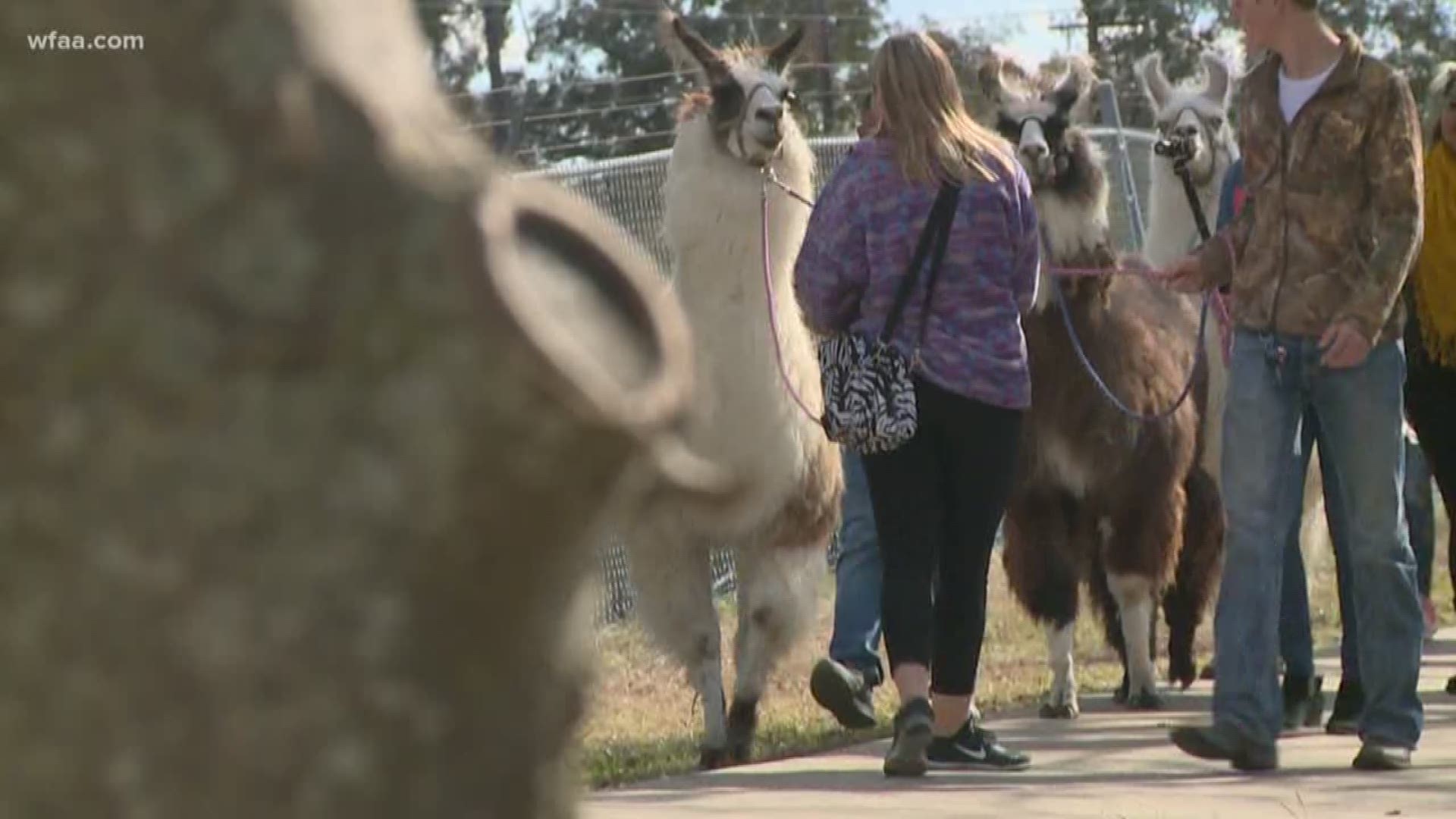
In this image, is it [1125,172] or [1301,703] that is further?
[1125,172]

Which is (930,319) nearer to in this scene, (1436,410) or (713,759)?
(713,759)

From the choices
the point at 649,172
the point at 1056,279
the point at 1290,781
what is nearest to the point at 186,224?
the point at 1290,781

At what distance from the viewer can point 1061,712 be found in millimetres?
9758

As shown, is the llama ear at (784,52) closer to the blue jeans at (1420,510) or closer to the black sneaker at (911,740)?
the black sneaker at (911,740)

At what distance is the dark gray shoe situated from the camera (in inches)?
298

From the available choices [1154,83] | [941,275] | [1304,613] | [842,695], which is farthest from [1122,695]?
[1154,83]

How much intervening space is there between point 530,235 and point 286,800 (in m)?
0.38

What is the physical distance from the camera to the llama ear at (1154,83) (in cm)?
1334

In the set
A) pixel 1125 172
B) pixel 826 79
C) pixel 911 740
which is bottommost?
pixel 911 740

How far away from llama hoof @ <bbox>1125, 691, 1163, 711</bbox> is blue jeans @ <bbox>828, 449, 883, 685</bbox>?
35.5 inches

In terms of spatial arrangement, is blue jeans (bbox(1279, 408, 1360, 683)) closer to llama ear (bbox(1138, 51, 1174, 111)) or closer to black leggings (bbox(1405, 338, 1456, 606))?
black leggings (bbox(1405, 338, 1456, 606))

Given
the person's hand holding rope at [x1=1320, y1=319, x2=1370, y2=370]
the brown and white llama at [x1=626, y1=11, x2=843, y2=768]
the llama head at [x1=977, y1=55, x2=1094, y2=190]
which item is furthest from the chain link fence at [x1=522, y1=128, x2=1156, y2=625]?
the person's hand holding rope at [x1=1320, y1=319, x2=1370, y2=370]

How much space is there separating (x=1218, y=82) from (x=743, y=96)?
427 cm

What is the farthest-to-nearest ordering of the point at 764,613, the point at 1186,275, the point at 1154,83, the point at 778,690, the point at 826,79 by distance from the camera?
1. the point at 826,79
2. the point at 1154,83
3. the point at 778,690
4. the point at 764,613
5. the point at 1186,275
